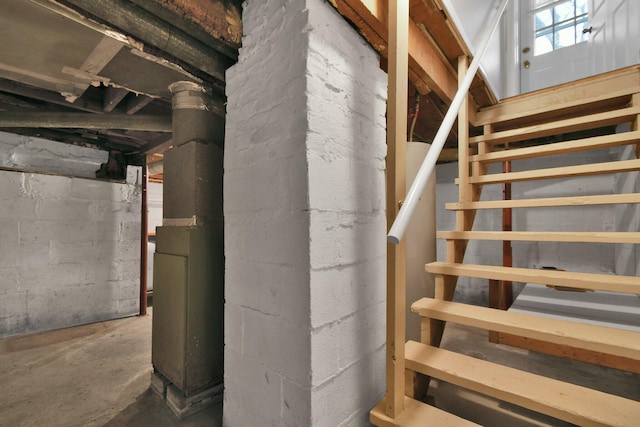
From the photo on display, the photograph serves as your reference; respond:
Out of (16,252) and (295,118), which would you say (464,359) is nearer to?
(295,118)

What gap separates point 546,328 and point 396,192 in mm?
763

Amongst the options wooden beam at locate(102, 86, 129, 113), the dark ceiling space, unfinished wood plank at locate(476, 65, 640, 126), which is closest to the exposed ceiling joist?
the dark ceiling space

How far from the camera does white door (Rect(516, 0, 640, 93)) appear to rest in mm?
2783

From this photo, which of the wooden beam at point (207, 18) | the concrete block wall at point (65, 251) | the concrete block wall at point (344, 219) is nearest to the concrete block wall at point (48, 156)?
the concrete block wall at point (65, 251)

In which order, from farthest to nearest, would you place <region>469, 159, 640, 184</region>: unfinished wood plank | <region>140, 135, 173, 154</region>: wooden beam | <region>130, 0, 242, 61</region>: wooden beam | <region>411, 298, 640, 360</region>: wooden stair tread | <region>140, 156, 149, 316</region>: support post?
<region>140, 156, 149, 316</region>: support post → <region>140, 135, 173, 154</region>: wooden beam → <region>469, 159, 640, 184</region>: unfinished wood plank → <region>130, 0, 242, 61</region>: wooden beam → <region>411, 298, 640, 360</region>: wooden stair tread

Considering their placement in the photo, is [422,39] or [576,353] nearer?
[422,39]

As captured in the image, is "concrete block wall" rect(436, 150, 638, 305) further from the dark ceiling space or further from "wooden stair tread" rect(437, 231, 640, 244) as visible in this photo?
the dark ceiling space

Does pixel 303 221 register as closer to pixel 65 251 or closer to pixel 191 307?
pixel 191 307

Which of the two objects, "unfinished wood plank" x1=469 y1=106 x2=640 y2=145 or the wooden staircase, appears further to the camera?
"unfinished wood plank" x1=469 y1=106 x2=640 y2=145

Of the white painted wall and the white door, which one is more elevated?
the white door

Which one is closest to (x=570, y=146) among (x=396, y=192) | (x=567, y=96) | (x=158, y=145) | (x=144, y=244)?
(x=567, y=96)

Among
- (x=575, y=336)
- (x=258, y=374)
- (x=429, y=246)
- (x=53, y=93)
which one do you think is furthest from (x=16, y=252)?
(x=575, y=336)

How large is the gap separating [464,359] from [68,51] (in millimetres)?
2198

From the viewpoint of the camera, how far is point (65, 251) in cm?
273
